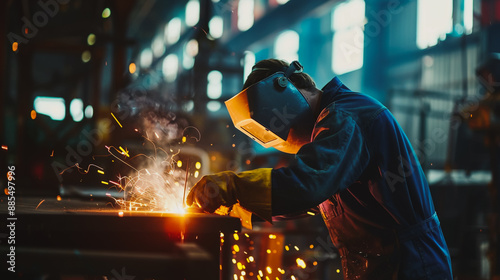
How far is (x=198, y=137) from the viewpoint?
7.43 metres

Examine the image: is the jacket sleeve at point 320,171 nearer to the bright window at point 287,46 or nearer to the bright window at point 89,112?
the bright window at point 89,112

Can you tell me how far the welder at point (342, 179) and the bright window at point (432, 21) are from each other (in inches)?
273

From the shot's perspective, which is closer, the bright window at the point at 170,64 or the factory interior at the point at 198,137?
the factory interior at the point at 198,137

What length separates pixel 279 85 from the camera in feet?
5.94

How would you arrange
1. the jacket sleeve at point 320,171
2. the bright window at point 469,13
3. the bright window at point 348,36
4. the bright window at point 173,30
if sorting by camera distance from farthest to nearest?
the bright window at point 173,30, the bright window at point 348,36, the bright window at point 469,13, the jacket sleeve at point 320,171

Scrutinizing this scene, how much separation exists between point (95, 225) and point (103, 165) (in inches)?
201

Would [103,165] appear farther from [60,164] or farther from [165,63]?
[165,63]

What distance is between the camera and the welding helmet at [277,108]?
181cm

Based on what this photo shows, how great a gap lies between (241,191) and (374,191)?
46cm

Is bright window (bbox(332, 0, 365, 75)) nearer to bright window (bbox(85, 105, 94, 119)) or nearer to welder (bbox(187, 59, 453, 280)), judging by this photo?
bright window (bbox(85, 105, 94, 119))

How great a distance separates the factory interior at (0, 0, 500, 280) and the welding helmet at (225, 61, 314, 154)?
1.12 feet

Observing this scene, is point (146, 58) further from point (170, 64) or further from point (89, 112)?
point (89, 112)

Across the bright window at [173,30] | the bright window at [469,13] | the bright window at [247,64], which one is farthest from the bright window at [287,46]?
the bright window at [173,30]

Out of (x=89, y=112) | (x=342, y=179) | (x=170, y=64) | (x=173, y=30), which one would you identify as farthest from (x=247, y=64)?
(x=170, y=64)
